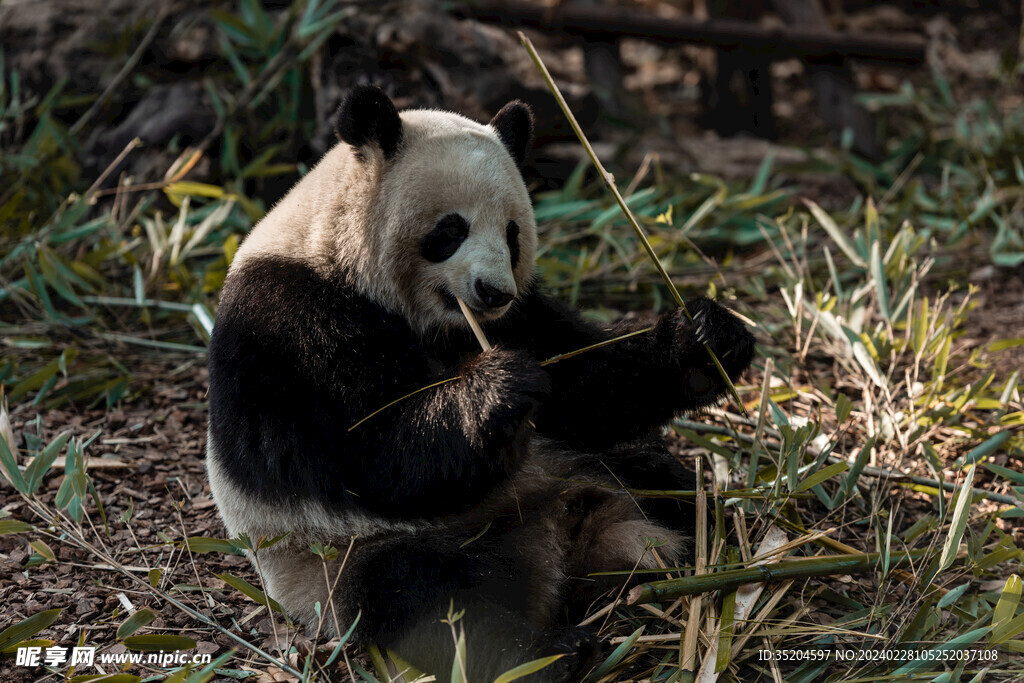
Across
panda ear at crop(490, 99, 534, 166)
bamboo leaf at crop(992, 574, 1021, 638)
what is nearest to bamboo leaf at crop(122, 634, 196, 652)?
panda ear at crop(490, 99, 534, 166)

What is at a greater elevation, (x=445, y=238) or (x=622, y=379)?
(x=445, y=238)

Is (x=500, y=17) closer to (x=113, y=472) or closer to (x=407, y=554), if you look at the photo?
(x=113, y=472)

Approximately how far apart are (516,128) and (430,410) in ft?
3.41

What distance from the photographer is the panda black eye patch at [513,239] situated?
2.44 metres

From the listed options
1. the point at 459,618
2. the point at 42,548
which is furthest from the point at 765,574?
the point at 42,548

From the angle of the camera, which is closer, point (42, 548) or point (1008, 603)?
point (1008, 603)

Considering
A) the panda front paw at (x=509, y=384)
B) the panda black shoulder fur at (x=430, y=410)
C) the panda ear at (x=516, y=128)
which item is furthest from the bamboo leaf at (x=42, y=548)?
the panda ear at (x=516, y=128)

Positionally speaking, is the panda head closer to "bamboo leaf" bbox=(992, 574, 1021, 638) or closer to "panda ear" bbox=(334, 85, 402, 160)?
"panda ear" bbox=(334, 85, 402, 160)

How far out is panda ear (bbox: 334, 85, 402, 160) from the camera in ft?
7.55

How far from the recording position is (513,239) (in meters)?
2.47

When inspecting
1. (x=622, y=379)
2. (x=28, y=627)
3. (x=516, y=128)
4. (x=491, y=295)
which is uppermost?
(x=516, y=128)

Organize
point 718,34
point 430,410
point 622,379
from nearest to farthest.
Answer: point 430,410
point 622,379
point 718,34

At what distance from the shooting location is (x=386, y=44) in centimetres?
485

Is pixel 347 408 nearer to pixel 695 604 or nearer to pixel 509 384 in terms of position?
pixel 509 384
